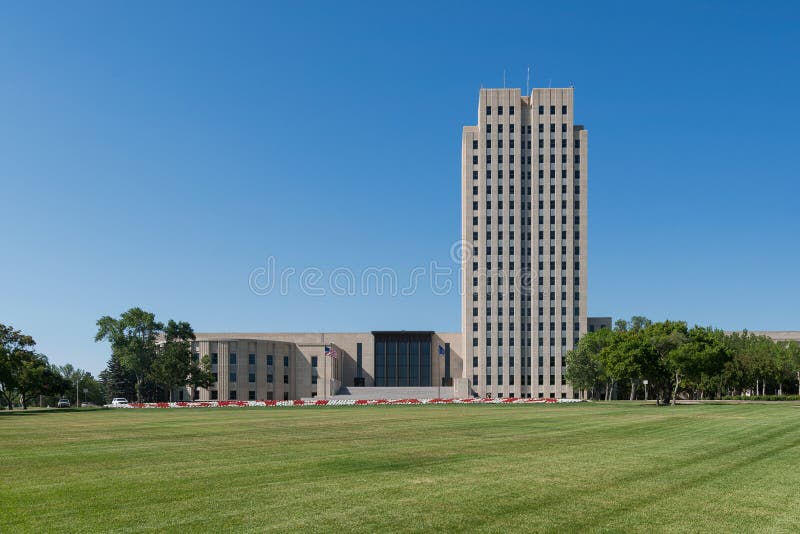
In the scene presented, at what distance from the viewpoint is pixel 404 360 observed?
15088 centimetres

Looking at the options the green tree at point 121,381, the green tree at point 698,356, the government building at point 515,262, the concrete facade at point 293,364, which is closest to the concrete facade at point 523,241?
the government building at point 515,262

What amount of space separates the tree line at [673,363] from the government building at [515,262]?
12538 mm

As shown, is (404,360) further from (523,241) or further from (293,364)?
(523,241)

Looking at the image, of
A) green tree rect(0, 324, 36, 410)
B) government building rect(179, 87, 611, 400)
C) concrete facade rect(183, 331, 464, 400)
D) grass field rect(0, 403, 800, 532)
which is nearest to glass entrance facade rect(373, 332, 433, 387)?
concrete facade rect(183, 331, 464, 400)

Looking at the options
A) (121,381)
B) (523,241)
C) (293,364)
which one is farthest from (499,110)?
(121,381)

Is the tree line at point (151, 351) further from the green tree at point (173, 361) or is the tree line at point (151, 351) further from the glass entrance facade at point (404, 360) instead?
the glass entrance facade at point (404, 360)

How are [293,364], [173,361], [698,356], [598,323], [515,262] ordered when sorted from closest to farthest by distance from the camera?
[698,356] < [173,361] < [515,262] < [293,364] < [598,323]

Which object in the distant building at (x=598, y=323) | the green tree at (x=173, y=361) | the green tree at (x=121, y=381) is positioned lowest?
the green tree at (x=121, y=381)

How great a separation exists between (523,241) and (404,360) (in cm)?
3695

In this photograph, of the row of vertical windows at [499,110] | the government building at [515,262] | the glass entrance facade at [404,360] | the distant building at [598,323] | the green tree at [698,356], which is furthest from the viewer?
the glass entrance facade at [404,360]

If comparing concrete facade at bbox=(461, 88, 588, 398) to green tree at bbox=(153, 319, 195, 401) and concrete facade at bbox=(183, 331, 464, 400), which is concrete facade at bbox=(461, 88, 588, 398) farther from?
green tree at bbox=(153, 319, 195, 401)

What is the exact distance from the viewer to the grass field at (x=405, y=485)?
12656mm

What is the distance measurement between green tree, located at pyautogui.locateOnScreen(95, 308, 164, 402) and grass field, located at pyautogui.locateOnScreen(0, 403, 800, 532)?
84.0 metres

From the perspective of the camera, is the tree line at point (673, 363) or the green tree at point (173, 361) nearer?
the tree line at point (673, 363)
